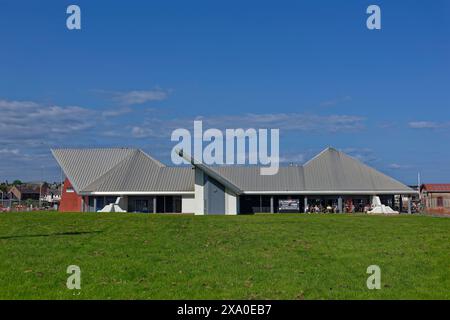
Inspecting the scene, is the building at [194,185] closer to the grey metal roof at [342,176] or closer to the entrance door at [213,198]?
the grey metal roof at [342,176]

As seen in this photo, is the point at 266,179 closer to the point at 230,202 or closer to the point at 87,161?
the point at 230,202

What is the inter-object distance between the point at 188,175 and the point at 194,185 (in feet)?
14.3

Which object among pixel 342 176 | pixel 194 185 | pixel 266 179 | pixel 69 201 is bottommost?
pixel 69 201

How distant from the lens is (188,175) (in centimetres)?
6544

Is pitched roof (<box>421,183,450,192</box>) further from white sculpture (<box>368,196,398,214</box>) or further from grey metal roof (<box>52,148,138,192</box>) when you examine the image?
grey metal roof (<box>52,148,138,192</box>)

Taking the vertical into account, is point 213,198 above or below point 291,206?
above

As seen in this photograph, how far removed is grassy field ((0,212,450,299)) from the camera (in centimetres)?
→ 1071

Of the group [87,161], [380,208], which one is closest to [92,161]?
[87,161]

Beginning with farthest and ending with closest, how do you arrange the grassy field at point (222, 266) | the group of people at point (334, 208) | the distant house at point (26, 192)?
the distant house at point (26, 192), the group of people at point (334, 208), the grassy field at point (222, 266)

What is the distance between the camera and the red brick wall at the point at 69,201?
65.9 metres

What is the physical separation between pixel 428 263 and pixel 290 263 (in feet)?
11.0

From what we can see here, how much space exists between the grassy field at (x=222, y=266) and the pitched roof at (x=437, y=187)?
6484 centimetres

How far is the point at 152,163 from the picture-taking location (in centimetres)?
6794

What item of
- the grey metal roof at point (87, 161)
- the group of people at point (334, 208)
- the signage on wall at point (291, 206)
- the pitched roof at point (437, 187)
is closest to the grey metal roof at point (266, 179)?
the signage on wall at point (291, 206)
